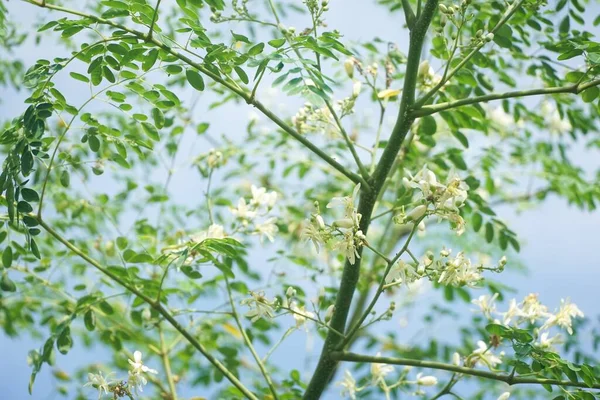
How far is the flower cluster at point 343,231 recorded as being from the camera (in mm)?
1771

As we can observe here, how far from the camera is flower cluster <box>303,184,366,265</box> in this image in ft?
5.81

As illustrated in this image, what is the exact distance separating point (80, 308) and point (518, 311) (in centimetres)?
136

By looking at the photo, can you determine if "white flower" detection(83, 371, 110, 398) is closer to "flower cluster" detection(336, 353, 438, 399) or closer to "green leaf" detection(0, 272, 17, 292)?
"green leaf" detection(0, 272, 17, 292)

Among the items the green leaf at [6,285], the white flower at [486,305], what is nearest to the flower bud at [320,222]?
the white flower at [486,305]

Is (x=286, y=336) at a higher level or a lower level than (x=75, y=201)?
lower

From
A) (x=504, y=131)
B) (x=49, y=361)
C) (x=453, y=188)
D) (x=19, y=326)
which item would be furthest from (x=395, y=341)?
(x=453, y=188)

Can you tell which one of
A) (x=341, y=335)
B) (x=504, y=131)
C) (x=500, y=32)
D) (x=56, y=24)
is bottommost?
(x=341, y=335)

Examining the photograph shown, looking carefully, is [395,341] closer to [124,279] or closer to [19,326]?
[19,326]

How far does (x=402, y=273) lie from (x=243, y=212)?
0.89 m

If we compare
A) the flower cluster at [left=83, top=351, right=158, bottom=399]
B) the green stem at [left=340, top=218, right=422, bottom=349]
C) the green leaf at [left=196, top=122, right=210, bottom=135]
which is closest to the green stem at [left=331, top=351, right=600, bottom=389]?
the green stem at [left=340, top=218, right=422, bottom=349]

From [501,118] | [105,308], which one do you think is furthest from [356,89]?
[501,118]

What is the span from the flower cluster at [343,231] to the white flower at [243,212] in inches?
30.3

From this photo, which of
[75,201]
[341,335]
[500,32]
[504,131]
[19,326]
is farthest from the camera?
[504,131]

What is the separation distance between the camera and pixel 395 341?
4742 millimetres
